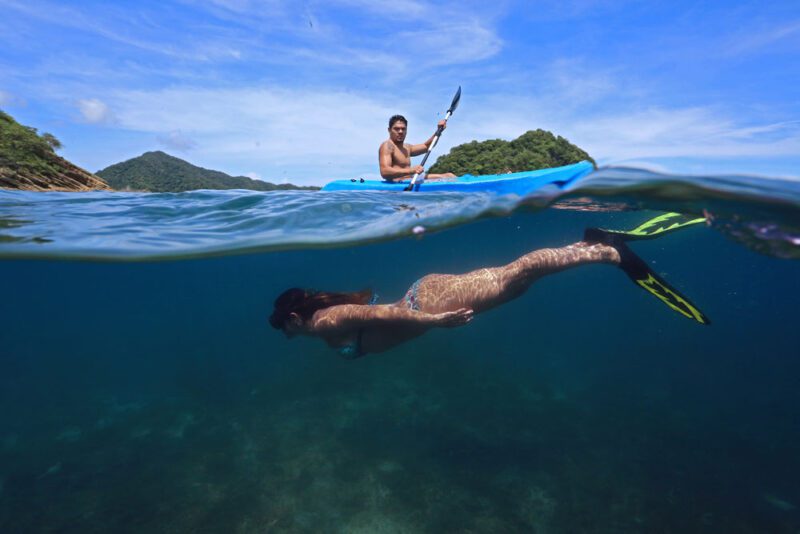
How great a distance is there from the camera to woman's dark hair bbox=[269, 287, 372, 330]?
606 centimetres

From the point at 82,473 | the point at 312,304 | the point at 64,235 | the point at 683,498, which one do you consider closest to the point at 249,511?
the point at 312,304

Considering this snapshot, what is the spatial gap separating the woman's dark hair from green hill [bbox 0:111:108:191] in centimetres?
1182

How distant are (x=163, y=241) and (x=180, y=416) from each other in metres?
6.14

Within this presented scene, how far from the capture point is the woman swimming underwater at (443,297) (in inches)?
239

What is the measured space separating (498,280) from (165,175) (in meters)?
69.5

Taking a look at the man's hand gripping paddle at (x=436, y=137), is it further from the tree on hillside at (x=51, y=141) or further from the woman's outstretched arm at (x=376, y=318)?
the tree on hillside at (x=51, y=141)

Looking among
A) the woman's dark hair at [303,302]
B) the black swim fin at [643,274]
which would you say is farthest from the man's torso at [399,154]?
the black swim fin at [643,274]

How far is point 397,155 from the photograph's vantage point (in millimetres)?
10539

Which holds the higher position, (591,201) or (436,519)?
(591,201)

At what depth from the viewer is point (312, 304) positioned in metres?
6.26

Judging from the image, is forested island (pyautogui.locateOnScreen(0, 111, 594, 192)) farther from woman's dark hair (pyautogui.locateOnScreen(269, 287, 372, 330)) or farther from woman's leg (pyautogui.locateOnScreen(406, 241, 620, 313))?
woman's dark hair (pyautogui.locateOnScreen(269, 287, 372, 330))

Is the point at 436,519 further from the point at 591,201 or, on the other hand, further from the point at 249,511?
the point at 591,201

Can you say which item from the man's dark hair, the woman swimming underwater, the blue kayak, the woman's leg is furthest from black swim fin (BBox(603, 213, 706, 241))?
the man's dark hair

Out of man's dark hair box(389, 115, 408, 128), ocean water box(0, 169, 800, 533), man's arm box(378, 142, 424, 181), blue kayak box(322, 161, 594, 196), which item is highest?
man's dark hair box(389, 115, 408, 128)
